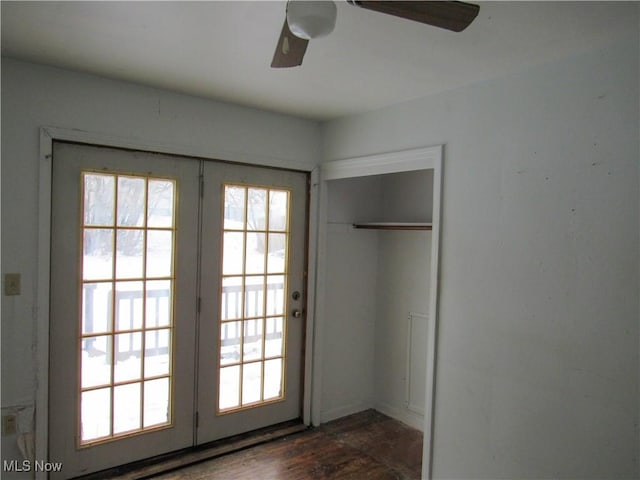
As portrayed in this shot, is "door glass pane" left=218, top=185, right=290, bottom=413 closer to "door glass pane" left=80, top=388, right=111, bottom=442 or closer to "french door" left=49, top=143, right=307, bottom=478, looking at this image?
"french door" left=49, top=143, right=307, bottom=478

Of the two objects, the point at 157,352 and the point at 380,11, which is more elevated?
the point at 380,11

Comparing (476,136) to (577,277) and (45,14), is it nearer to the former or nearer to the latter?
(577,277)

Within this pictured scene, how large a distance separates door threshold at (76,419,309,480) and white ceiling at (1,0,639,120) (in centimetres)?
243

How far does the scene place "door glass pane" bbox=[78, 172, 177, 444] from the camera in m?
2.64

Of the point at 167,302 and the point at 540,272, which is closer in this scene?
the point at 540,272

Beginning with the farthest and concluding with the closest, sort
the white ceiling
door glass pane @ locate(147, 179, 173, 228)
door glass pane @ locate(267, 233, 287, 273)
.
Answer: door glass pane @ locate(267, 233, 287, 273)
door glass pane @ locate(147, 179, 173, 228)
the white ceiling

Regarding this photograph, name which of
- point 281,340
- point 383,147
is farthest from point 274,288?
point 383,147

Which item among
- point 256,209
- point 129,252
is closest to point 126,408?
point 129,252

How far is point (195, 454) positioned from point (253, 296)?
1147 millimetres

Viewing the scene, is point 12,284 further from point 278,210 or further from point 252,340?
point 278,210

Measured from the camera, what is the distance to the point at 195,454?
2.99 meters

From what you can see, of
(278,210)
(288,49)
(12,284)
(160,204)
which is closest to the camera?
(288,49)

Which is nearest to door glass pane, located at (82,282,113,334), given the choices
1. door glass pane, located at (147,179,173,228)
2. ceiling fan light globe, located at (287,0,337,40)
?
door glass pane, located at (147,179,173,228)

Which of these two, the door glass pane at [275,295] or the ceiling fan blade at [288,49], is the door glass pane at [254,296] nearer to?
the door glass pane at [275,295]
